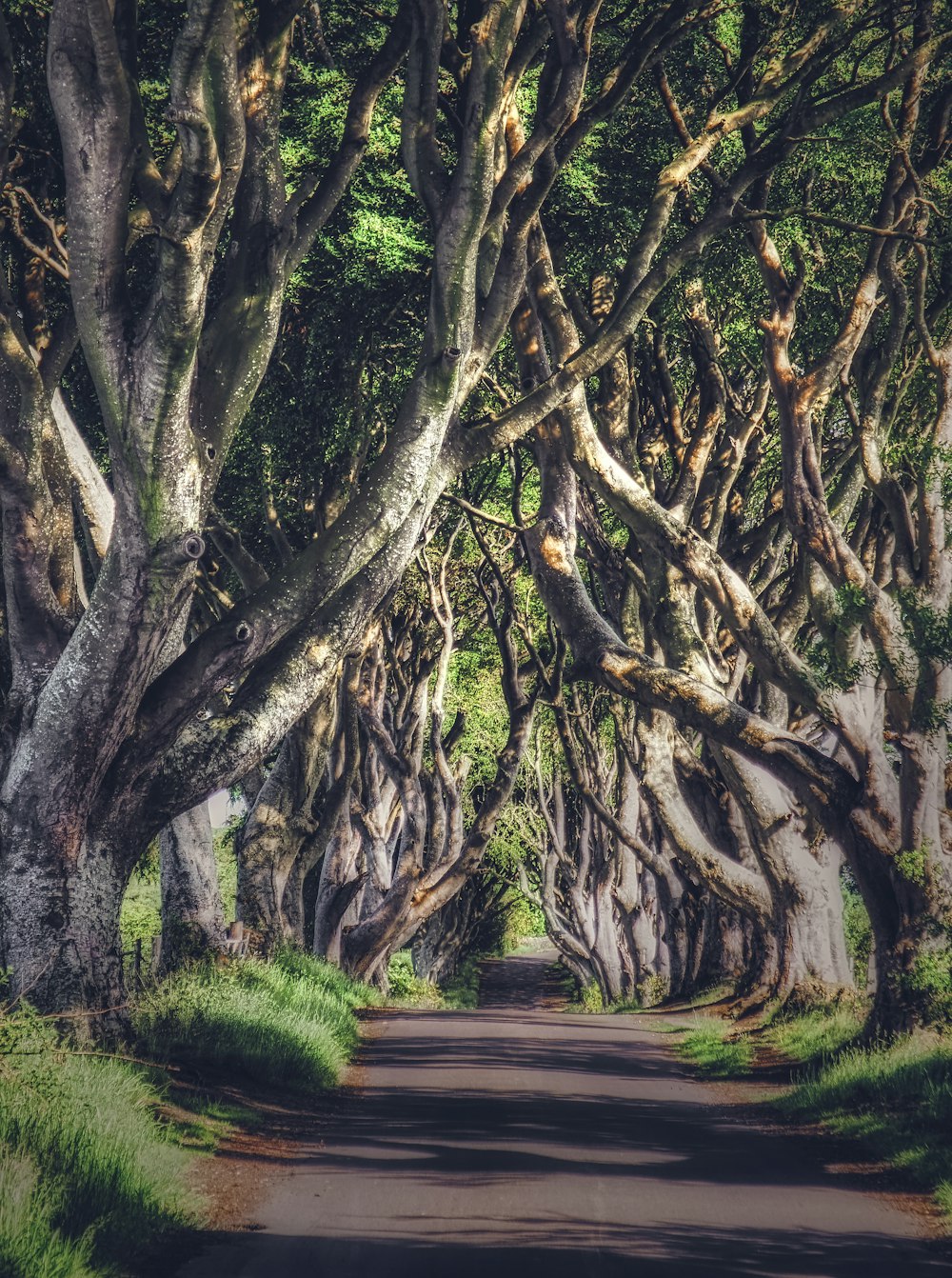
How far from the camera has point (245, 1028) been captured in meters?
11.6

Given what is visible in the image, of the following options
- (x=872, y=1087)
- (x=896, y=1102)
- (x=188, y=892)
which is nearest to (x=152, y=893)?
(x=188, y=892)

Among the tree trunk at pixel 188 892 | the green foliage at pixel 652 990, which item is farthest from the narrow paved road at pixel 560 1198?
the green foliage at pixel 652 990

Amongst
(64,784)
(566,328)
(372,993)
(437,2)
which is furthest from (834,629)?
(372,993)

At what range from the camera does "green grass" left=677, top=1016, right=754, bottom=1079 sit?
14008 mm

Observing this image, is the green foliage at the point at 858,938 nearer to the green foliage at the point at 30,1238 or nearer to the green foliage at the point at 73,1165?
the green foliage at the point at 73,1165

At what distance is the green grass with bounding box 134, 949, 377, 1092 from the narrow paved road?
1.98 feet

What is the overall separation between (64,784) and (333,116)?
7.56 m

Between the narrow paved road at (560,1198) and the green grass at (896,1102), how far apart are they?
44 cm

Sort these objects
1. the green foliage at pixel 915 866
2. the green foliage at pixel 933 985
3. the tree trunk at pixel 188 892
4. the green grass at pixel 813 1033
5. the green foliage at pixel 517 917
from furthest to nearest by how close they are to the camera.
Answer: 1. the green foliage at pixel 517 917
2. the tree trunk at pixel 188 892
3. the green grass at pixel 813 1033
4. the green foliage at pixel 915 866
5. the green foliage at pixel 933 985

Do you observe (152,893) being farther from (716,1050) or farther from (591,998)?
(716,1050)

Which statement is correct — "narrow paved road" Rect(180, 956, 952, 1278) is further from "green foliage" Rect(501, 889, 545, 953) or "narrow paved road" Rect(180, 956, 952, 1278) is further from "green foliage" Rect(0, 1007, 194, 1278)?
"green foliage" Rect(501, 889, 545, 953)

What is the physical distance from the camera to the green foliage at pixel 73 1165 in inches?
213

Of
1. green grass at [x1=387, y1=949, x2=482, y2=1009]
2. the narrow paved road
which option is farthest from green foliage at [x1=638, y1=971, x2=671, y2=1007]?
the narrow paved road

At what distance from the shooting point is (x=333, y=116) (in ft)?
44.0
